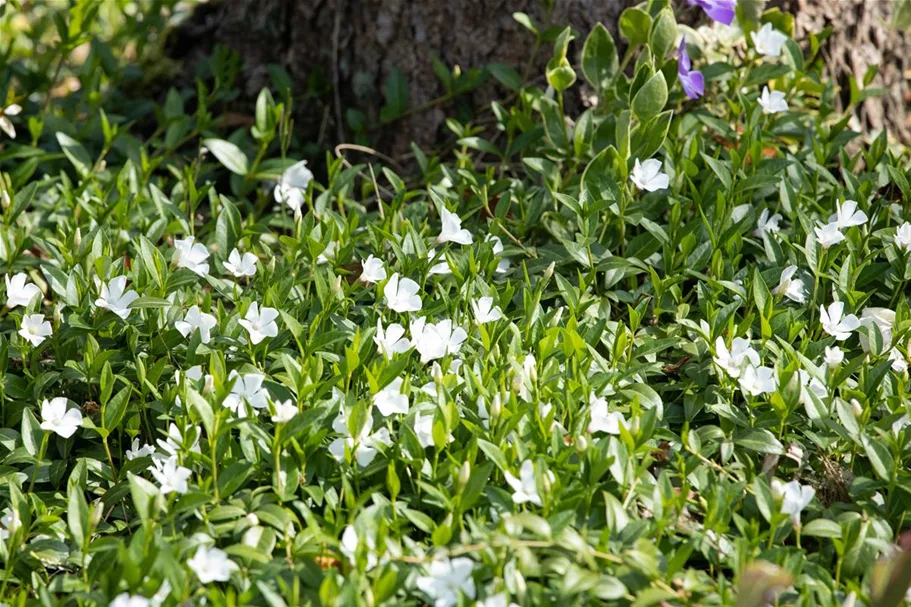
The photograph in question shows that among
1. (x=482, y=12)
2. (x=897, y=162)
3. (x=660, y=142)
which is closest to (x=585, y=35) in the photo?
(x=482, y=12)

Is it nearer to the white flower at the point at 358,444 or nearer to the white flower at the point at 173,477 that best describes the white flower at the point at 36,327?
the white flower at the point at 173,477

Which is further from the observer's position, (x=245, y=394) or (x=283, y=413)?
(x=245, y=394)

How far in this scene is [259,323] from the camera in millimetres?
2229

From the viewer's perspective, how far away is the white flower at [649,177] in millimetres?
2537

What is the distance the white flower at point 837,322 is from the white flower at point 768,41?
3.72 feet

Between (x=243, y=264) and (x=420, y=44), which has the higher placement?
(x=420, y=44)

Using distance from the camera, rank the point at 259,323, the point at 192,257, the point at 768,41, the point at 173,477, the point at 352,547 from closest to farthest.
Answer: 1. the point at 352,547
2. the point at 173,477
3. the point at 259,323
4. the point at 192,257
5. the point at 768,41

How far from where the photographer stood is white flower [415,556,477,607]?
1.66 m

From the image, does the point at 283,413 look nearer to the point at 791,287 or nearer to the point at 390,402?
the point at 390,402

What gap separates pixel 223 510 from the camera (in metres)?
1.89

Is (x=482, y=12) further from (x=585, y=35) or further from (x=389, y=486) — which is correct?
(x=389, y=486)

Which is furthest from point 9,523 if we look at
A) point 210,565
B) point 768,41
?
point 768,41

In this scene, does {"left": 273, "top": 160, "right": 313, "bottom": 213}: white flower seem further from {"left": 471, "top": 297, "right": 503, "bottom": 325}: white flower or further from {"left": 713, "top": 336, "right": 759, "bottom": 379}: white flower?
{"left": 713, "top": 336, "right": 759, "bottom": 379}: white flower

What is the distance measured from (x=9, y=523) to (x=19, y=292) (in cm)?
66
